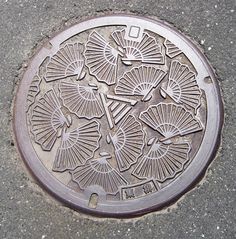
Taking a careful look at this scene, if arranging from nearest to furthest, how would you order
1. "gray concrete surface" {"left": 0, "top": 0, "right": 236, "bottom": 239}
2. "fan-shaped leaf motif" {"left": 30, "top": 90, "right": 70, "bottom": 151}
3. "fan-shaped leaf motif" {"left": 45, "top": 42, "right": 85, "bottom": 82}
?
1. "gray concrete surface" {"left": 0, "top": 0, "right": 236, "bottom": 239}
2. "fan-shaped leaf motif" {"left": 30, "top": 90, "right": 70, "bottom": 151}
3. "fan-shaped leaf motif" {"left": 45, "top": 42, "right": 85, "bottom": 82}

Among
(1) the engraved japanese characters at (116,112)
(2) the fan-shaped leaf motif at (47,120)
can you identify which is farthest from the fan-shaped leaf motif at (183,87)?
(2) the fan-shaped leaf motif at (47,120)

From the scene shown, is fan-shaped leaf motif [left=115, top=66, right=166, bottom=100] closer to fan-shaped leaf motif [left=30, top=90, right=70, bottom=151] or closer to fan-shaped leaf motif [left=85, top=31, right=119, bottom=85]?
fan-shaped leaf motif [left=85, top=31, right=119, bottom=85]

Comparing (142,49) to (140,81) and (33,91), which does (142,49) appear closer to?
(140,81)

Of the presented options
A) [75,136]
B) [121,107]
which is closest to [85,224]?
[75,136]

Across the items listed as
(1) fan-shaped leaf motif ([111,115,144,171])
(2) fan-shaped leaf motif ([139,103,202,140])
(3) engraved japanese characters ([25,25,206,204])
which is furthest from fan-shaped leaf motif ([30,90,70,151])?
(2) fan-shaped leaf motif ([139,103,202,140])

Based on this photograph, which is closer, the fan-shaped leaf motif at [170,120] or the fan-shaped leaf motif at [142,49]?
the fan-shaped leaf motif at [170,120]

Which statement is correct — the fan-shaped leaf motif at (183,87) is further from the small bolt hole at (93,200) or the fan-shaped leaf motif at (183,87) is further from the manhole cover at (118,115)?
the small bolt hole at (93,200)
